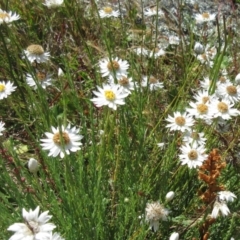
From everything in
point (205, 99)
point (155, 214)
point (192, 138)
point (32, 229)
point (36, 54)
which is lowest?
point (32, 229)

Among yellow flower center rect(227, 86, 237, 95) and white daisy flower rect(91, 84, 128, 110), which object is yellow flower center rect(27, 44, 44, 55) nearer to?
white daisy flower rect(91, 84, 128, 110)

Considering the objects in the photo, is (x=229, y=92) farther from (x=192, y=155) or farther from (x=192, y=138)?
(x=192, y=155)

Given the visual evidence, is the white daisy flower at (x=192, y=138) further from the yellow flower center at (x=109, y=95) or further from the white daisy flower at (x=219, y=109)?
the yellow flower center at (x=109, y=95)

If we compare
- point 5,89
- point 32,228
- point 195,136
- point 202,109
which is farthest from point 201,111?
point 32,228

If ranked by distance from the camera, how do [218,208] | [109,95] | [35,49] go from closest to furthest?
[218,208] → [109,95] → [35,49]

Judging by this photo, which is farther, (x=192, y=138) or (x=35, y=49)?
(x=35, y=49)

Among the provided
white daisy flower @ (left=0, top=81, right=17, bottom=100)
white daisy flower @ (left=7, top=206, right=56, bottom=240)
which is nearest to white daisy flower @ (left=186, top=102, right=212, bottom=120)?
white daisy flower @ (left=0, top=81, right=17, bottom=100)

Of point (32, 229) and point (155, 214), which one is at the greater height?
point (155, 214)
